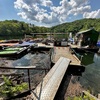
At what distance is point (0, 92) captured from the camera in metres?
4.47

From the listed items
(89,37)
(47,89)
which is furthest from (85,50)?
(47,89)

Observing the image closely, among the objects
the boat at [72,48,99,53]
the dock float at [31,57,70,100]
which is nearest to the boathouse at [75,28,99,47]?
the boat at [72,48,99,53]

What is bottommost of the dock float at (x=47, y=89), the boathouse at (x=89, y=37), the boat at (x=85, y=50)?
the boat at (x=85, y=50)

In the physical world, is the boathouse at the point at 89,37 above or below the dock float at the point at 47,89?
above

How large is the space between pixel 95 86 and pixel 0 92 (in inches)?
220

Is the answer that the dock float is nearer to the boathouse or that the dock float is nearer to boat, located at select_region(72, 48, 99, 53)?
boat, located at select_region(72, 48, 99, 53)

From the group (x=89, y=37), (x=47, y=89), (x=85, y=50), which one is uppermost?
(x=89, y=37)

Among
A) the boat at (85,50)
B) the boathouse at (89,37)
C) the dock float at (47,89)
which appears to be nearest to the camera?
the dock float at (47,89)

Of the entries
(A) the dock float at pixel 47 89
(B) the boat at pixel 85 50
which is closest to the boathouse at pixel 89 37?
(B) the boat at pixel 85 50

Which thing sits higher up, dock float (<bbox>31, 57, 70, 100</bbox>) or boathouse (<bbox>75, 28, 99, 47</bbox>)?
boathouse (<bbox>75, 28, 99, 47</bbox>)

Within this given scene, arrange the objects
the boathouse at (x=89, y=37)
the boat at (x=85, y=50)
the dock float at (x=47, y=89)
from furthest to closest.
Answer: the boathouse at (x=89, y=37) < the boat at (x=85, y=50) < the dock float at (x=47, y=89)

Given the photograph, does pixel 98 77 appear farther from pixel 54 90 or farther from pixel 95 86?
pixel 54 90

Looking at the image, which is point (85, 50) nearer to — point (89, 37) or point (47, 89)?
point (89, 37)

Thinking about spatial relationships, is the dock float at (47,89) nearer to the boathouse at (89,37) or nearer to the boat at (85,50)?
the boat at (85,50)
